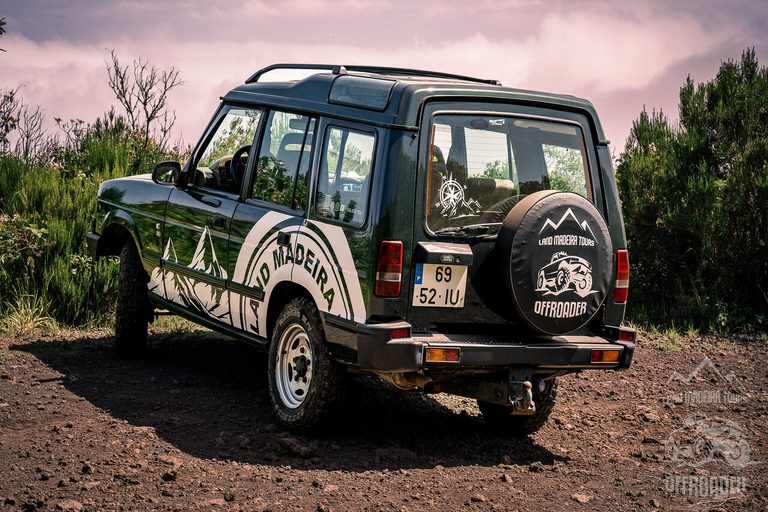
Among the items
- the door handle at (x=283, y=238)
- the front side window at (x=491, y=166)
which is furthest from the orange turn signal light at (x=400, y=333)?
the door handle at (x=283, y=238)

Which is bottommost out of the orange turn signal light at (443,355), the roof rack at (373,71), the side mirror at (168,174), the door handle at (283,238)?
the orange turn signal light at (443,355)

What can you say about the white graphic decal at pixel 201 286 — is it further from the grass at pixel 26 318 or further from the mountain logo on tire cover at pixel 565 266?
the mountain logo on tire cover at pixel 565 266

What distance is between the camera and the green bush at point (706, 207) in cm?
1002

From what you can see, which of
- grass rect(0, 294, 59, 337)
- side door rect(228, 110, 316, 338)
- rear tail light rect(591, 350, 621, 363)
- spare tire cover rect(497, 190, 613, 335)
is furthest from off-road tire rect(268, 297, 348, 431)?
grass rect(0, 294, 59, 337)

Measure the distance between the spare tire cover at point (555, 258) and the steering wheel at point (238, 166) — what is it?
2386 millimetres

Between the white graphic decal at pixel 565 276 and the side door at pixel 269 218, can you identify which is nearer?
the white graphic decal at pixel 565 276

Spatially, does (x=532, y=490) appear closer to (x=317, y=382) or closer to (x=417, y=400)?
(x=317, y=382)

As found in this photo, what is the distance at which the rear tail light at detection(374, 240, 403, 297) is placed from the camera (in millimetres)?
4508

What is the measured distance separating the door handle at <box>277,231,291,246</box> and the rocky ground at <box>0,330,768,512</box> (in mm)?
1155

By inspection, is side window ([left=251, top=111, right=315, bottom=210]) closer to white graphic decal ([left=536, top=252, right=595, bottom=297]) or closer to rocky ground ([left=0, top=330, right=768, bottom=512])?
rocky ground ([left=0, top=330, right=768, bottom=512])

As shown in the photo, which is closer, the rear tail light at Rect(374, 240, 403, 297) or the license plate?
the rear tail light at Rect(374, 240, 403, 297)

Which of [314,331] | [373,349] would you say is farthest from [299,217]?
[373,349]

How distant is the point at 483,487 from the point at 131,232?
394 centimetres

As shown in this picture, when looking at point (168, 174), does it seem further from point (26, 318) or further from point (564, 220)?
point (564, 220)
